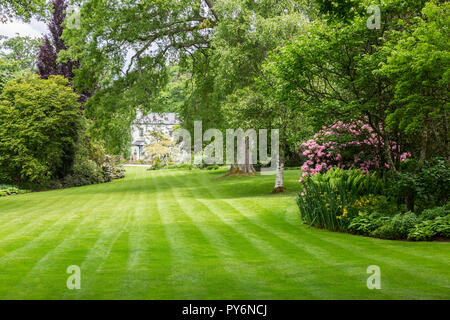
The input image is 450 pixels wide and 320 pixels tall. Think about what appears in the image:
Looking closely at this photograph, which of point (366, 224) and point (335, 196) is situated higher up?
point (335, 196)

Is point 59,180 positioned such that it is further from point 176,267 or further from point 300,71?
point 176,267

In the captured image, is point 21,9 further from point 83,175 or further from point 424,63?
point 424,63

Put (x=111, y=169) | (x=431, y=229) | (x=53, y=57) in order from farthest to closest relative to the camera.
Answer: (x=111, y=169) < (x=53, y=57) < (x=431, y=229)

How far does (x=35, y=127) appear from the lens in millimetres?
25438

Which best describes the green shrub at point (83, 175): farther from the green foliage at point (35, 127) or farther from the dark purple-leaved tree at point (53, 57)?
the dark purple-leaved tree at point (53, 57)

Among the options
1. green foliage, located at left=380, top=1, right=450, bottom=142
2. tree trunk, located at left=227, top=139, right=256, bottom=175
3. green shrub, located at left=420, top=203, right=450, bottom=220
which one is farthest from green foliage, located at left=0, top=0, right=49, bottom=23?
green shrub, located at left=420, top=203, right=450, bottom=220

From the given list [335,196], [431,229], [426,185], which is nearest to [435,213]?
[431,229]

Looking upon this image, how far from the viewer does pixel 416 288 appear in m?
5.17

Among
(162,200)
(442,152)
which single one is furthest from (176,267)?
(162,200)

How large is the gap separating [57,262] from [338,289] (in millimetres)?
4419

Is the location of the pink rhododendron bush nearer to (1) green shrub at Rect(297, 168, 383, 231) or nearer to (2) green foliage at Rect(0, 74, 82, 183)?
(1) green shrub at Rect(297, 168, 383, 231)

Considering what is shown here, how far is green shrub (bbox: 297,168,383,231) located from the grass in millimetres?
485

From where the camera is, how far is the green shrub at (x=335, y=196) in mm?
10133

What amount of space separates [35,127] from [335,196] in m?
20.7
